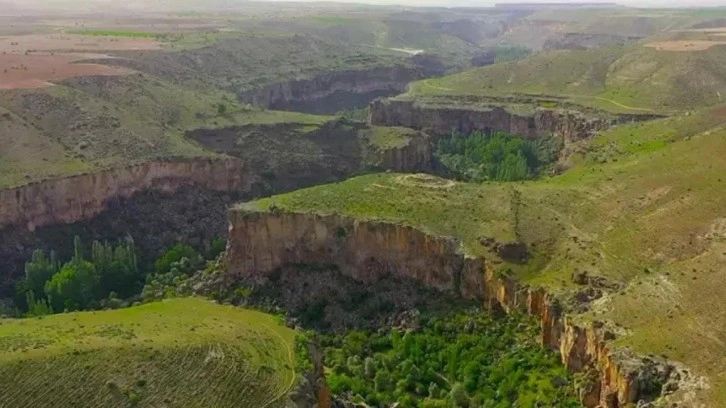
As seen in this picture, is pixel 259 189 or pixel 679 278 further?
pixel 259 189

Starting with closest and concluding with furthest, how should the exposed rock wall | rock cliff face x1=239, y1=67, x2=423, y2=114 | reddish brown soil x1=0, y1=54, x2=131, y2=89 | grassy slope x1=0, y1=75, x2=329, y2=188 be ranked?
grassy slope x1=0, y1=75, x2=329, y2=188 → the exposed rock wall → reddish brown soil x1=0, y1=54, x2=131, y2=89 → rock cliff face x1=239, y1=67, x2=423, y2=114

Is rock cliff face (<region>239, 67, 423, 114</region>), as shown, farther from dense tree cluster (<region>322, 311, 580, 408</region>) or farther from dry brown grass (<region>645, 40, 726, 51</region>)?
dense tree cluster (<region>322, 311, 580, 408</region>)

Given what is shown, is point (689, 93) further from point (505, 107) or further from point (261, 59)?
point (261, 59)

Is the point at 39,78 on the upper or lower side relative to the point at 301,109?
upper

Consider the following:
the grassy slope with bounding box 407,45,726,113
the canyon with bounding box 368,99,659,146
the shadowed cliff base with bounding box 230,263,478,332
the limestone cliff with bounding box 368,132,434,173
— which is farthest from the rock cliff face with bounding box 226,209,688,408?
the grassy slope with bounding box 407,45,726,113

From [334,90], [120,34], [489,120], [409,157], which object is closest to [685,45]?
[489,120]

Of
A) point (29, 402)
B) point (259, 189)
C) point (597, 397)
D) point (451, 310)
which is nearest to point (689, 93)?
point (259, 189)
